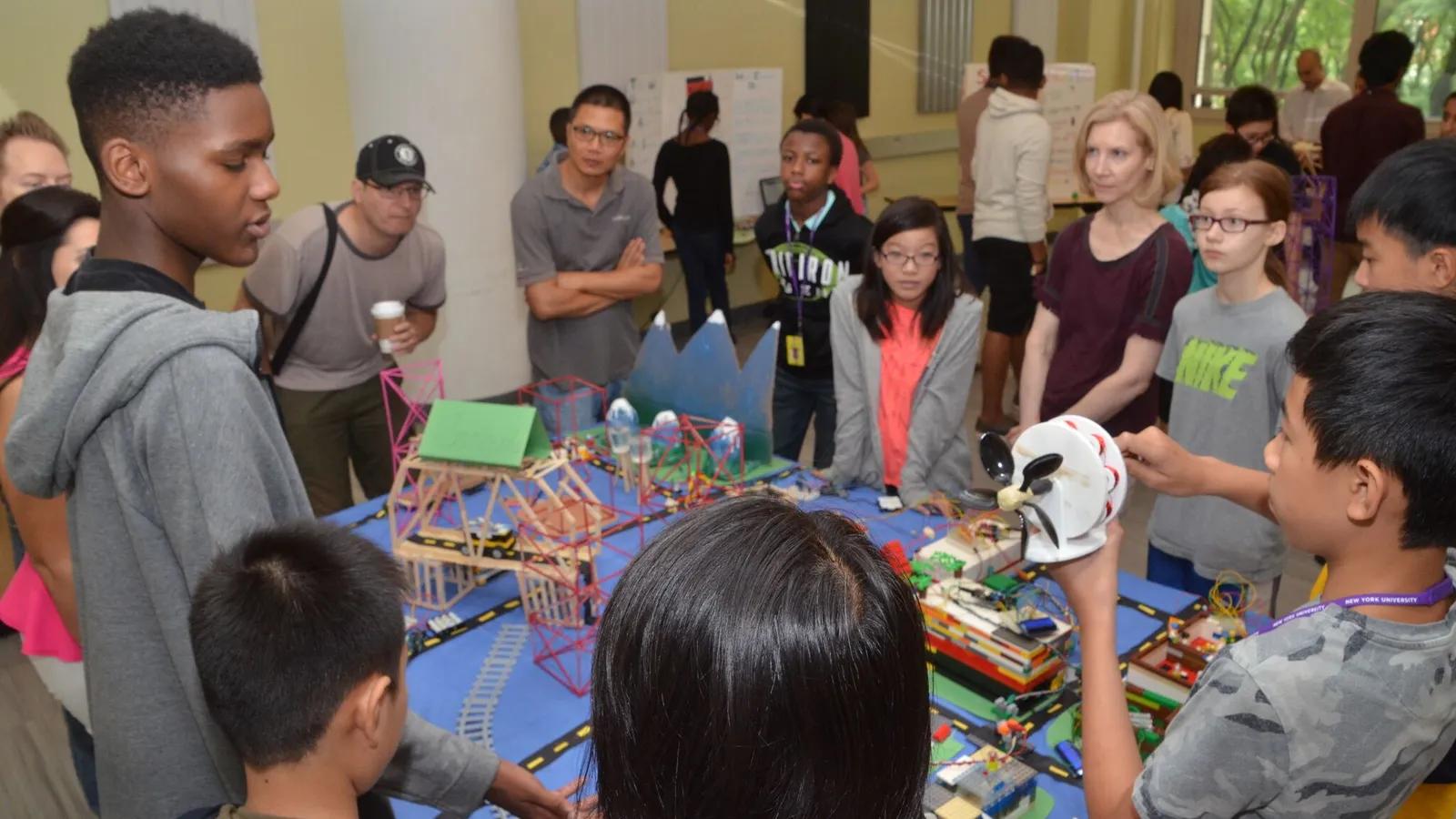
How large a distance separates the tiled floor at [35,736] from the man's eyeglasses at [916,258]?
162cm

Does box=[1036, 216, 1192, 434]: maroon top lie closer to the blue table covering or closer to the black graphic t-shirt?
the black graphic t-shirt

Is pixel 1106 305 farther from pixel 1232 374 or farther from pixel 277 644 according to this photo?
pixel 277 644

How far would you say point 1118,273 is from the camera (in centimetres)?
275

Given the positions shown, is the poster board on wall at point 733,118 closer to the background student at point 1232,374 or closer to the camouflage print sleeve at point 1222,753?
the background student at point 1232,374

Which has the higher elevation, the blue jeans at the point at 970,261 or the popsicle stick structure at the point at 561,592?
the blue jeans at the point at 970,261

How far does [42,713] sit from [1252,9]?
9399 mm

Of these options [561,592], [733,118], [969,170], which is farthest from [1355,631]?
[733,118]

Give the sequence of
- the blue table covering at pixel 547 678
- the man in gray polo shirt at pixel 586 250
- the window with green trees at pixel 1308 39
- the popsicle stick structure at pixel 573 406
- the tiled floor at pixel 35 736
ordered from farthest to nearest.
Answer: the window with green trees at pixel 1308 39
the man in gray polo shirt at pixel 586 250
the popsicle stick structure at pixel 573 406
the tiled floor at pixel 35 736
the blue table covering at pixel 547 678

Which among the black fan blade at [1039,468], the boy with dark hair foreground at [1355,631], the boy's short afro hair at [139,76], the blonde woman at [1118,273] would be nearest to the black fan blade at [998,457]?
the black fan blade at [1039,468]

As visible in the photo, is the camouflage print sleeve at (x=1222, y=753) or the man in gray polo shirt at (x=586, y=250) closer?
the camouflage print sleeve at (x=1222, y=753)

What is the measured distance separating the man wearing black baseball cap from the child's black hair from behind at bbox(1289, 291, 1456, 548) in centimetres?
222

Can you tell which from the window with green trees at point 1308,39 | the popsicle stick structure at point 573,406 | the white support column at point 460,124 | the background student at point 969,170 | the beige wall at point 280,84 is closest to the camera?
the popsicle stick structure at point 573,406

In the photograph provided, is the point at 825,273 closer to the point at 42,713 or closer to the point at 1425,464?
the point at 1425,464

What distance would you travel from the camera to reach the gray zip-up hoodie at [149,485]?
3.80 feet
